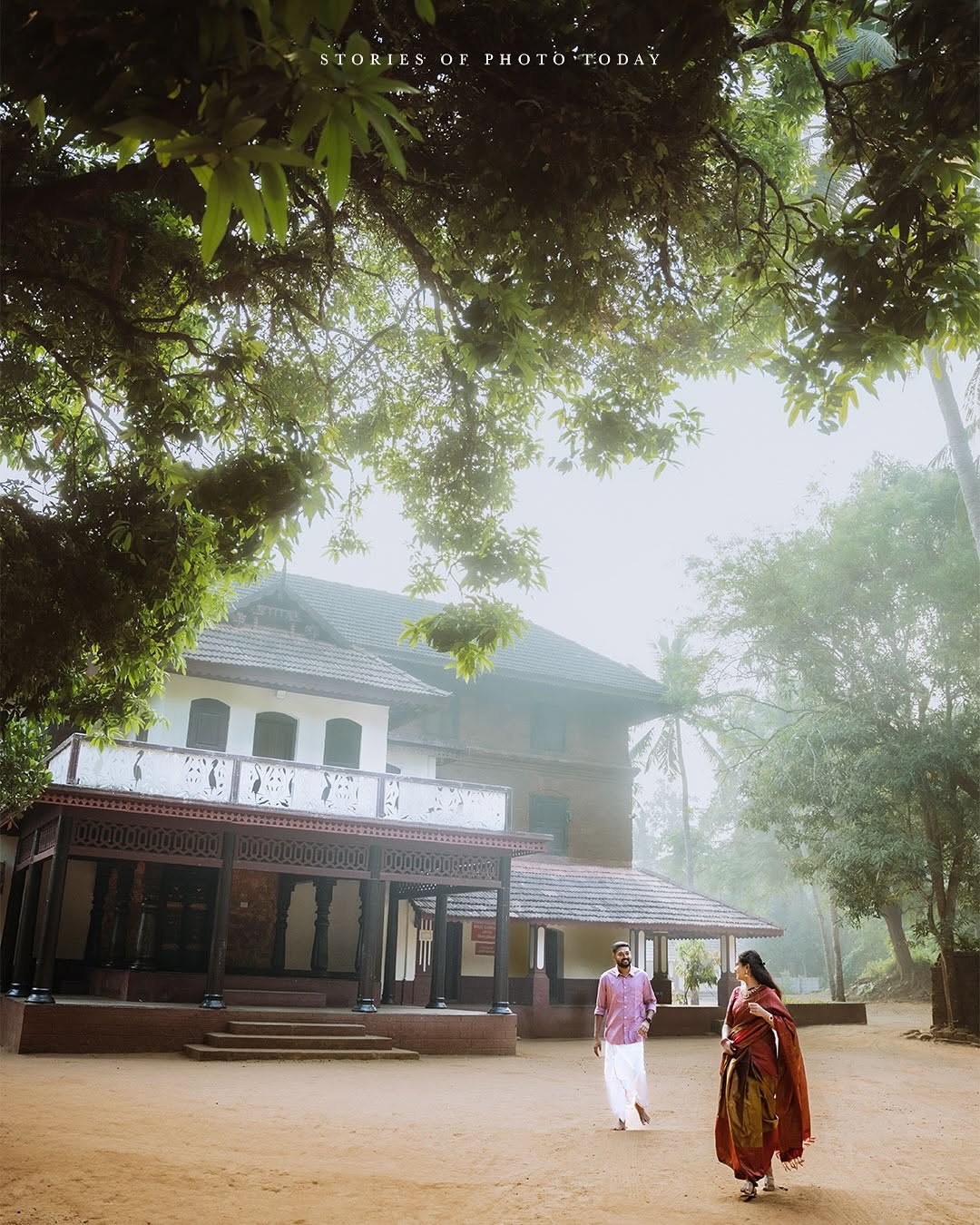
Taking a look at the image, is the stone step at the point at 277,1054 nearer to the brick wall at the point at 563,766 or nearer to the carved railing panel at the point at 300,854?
the carved railing panel at the point at 300,854

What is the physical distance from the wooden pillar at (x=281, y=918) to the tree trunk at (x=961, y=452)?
1517 cm

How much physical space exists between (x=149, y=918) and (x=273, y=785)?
4.42 meters

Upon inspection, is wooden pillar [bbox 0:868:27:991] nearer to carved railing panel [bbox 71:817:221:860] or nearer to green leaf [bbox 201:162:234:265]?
carved railing panel [bbox 71:817:221:860]

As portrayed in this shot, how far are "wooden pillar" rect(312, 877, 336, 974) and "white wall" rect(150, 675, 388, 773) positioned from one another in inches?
99.9

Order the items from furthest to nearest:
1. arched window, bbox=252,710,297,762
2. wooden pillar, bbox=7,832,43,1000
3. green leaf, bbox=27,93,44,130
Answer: arched window, bbox=252,710,297,762
wooden pillar, bbox=7,832,43,1000
green leaf, bbox=27,93,44,130

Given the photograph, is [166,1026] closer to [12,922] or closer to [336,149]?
[12,922]

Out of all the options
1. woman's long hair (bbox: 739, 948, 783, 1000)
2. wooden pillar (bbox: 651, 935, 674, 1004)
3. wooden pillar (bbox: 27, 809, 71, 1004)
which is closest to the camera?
woman's long hair (bbox: 739, 948, 783, 1000)

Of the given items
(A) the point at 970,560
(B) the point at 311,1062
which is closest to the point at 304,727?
(B) the point at 311,1062

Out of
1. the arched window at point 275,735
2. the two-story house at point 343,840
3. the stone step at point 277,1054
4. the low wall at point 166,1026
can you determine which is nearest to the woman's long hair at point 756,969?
the two-story house at point 343,840

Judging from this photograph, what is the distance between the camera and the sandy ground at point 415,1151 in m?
6.30

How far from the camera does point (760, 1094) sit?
7.16 metres

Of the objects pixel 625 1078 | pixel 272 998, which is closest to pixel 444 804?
pixel 272 998

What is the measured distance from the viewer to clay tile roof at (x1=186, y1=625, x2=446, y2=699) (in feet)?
65.6

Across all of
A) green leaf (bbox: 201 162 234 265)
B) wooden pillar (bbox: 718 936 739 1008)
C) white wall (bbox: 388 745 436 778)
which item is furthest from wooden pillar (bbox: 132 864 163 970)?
green leaf (bbox: 201 162 234 265)
